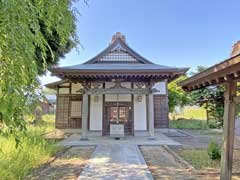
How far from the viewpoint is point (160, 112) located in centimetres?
1484

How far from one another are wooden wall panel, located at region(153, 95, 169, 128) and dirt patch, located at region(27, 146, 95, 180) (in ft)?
26.0

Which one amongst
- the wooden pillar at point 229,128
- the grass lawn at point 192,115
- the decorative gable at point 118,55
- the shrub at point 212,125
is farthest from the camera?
the grass lawn at point 192,115

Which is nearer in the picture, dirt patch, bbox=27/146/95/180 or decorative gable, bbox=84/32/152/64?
dirt patch, bbox=27/146/95/180

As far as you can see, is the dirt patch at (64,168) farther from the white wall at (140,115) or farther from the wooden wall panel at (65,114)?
the wooden wall panel at (65,114)

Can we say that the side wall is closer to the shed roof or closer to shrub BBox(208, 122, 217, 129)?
shrub BBox(208, 122, 217, 129)

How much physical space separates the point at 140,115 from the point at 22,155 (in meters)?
7.49

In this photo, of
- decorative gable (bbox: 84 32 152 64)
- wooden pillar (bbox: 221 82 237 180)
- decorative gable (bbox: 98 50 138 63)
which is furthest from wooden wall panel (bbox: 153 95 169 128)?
wooden pillar (bbox: 221 82 237 180)

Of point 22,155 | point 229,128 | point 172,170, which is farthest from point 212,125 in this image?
point 22,155

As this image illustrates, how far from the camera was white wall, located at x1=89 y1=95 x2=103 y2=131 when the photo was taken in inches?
489

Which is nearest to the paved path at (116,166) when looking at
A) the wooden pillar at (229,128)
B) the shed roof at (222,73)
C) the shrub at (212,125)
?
the wooden pillar at (229,128)

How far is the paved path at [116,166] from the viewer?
16.6 ft

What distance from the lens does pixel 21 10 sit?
275 cm

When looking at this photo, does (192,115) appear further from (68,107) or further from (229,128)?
(229,128)

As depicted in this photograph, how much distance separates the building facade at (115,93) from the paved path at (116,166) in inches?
133
